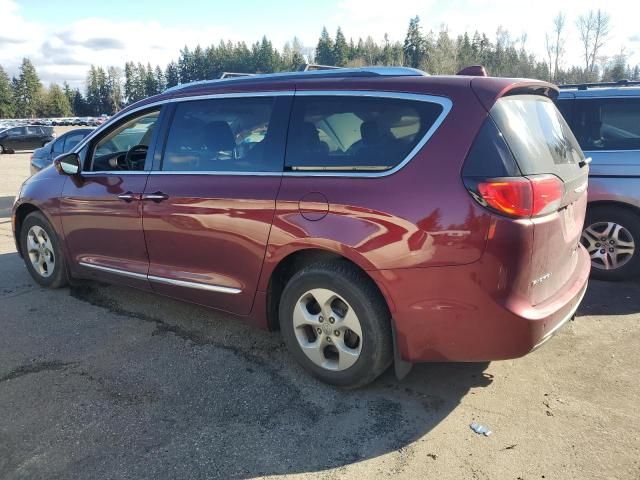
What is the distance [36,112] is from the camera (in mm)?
116375

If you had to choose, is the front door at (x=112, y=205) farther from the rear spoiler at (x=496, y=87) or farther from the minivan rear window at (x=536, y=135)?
the minivan rear window at (x=536, y=135)

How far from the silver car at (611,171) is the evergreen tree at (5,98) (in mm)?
126882

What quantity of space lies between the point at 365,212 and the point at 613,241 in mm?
3313

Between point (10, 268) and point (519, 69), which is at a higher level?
point (519, 69)

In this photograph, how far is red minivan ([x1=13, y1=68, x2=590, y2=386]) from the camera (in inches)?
109

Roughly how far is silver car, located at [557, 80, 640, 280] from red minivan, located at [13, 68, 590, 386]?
1.67 metres

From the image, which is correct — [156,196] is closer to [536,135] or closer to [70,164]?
[70,164]

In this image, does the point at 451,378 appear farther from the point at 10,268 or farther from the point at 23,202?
the point at 10,268

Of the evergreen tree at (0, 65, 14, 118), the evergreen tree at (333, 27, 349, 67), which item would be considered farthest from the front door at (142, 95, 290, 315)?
the evergreen tree at (0, 65, 14, 118)

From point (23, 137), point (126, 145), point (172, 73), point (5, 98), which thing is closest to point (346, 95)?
point (126, 145)

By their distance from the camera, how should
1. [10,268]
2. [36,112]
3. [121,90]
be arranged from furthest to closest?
[121,90] < [36,112] < [10,268]

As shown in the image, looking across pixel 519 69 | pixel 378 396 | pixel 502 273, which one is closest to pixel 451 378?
pixel 378 396

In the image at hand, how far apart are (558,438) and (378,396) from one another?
3.29ft

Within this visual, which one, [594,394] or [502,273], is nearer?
[502,273]
